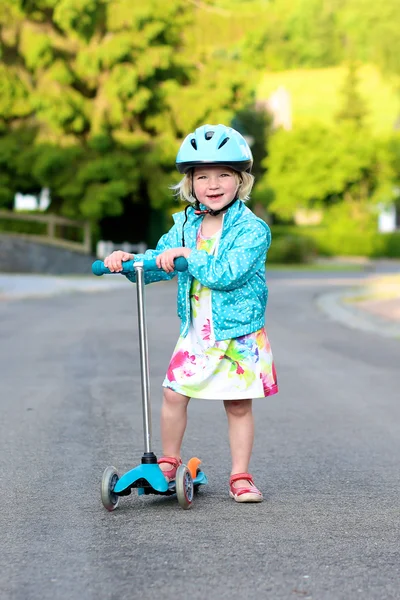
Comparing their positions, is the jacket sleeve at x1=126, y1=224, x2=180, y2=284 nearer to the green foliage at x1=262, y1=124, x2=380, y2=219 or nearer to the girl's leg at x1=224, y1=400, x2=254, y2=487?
the girl's leg at x1=224, y1=400, x2=254, y2=487

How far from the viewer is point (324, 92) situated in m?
98.6

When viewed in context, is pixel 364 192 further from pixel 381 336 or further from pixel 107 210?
pixel 381 336

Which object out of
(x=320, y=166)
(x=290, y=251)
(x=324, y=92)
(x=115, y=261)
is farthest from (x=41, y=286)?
(x=324, y=92)

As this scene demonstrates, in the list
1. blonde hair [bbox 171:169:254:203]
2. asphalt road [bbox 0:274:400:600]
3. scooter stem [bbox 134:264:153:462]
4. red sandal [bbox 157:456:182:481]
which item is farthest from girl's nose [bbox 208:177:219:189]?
asphalt road [bbox 0:274:400:600]

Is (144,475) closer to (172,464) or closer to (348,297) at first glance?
(172,464)

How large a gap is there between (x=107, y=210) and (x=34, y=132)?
3.29 metres

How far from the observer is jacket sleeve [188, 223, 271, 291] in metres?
5.20

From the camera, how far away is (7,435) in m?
7.48

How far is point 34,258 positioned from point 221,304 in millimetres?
31056

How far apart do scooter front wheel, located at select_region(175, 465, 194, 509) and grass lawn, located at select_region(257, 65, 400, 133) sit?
84.1 m

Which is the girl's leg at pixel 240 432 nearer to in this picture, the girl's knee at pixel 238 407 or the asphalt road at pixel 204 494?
the girl's knee at pixel 238 407

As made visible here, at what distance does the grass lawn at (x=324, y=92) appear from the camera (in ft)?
306

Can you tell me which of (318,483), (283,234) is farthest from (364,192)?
(318,483)

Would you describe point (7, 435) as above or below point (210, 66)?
below
